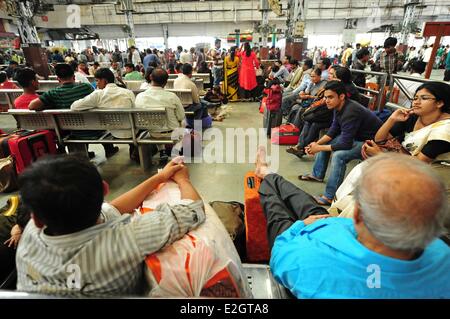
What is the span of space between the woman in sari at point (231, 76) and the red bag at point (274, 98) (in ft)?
10.9

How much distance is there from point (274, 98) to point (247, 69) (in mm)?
3177

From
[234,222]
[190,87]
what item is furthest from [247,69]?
[234,222]

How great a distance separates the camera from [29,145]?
2.66 m

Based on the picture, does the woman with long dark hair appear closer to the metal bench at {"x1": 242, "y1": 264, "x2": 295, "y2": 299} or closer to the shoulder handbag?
the shoulder handbag

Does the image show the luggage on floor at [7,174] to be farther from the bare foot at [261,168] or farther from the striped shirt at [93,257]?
the bare foot at [261,168]

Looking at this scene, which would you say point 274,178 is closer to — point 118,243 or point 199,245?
point 199,245

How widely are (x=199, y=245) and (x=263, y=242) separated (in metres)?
1.00

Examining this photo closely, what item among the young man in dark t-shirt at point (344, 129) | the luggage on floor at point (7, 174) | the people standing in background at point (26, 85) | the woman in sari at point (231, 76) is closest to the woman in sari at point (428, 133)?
the young man in dark t-shirt at point (344, 129)

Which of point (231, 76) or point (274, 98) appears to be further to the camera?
point (231, 76)

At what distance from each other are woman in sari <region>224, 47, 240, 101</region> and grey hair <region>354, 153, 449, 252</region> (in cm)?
699

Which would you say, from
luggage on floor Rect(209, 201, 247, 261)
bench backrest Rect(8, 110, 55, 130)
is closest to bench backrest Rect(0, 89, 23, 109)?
bench backrest Rect(8, 110, 55, 130)

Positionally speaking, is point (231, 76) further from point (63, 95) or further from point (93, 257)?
point (93, 257)

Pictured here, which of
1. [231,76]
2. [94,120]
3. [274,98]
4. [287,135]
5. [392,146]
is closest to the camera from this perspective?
[392,146]

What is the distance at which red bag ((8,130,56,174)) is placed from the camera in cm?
258
